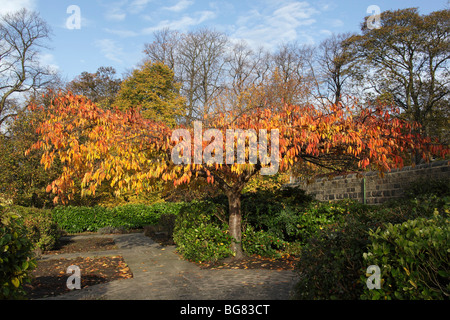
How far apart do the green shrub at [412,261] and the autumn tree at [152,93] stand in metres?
24.2

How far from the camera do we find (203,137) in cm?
589

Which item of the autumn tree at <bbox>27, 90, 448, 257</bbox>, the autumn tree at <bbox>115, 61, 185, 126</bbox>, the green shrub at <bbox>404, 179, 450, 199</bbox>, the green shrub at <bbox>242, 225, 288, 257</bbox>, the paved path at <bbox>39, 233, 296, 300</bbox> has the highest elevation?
the autumn tree at <bbox>115, 61, 185, 126</bbox>

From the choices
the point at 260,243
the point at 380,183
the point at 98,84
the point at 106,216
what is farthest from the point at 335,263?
the point at 98,84

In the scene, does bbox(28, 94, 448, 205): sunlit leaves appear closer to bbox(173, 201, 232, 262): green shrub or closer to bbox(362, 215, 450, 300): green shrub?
bbox(173, 201, 232, 262): green shrub

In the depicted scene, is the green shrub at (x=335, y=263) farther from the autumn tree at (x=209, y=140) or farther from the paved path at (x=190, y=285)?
the autumn tree at (x=209, y=140)

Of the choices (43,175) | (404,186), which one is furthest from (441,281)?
(43,175)

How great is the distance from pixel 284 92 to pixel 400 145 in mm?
21274

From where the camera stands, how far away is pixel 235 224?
798cm

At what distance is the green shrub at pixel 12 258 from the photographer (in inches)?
124

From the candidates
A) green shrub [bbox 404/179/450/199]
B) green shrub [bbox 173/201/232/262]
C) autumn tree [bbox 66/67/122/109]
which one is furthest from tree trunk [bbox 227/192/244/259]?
autumn tree [bbox 66/67/122/109]

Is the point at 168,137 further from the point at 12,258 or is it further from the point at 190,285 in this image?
the point at 12,258

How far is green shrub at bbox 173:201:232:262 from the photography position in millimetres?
7738

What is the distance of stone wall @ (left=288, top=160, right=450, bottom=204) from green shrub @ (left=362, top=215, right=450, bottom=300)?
5394mm
